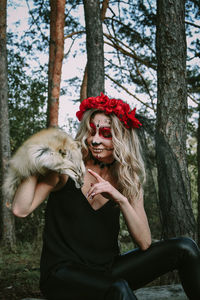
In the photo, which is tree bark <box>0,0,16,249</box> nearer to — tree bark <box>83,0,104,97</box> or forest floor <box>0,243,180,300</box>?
forest floor <box>0,243,180,300</box>

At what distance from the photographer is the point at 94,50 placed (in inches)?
201

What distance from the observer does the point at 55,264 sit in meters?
1.89

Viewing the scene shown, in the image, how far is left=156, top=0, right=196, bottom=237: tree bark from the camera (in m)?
3.27

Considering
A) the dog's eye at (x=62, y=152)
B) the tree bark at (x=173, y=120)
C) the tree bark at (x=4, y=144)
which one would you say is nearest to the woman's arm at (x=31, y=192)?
the dog's eye at (x=62, y=152)

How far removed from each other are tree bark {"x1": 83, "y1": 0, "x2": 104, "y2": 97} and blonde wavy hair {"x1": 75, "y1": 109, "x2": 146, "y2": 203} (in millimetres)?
2622

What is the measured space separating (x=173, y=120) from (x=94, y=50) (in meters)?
2.14

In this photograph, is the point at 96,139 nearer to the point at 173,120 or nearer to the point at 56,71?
the point at 173,120

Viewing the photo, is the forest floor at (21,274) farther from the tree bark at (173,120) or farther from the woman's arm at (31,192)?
the woman's arm at (31,192)

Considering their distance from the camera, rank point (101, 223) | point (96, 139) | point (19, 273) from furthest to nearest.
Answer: point (19, 273), point (96, 139), point (101, 223)

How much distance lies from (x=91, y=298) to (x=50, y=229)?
19.3 inches

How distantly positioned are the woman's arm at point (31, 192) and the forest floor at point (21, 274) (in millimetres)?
2379

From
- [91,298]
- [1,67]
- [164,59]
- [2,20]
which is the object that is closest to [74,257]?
[91,298]

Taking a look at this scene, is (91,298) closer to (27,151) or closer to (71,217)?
(71,217)

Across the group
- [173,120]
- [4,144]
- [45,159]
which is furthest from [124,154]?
[4,144]
